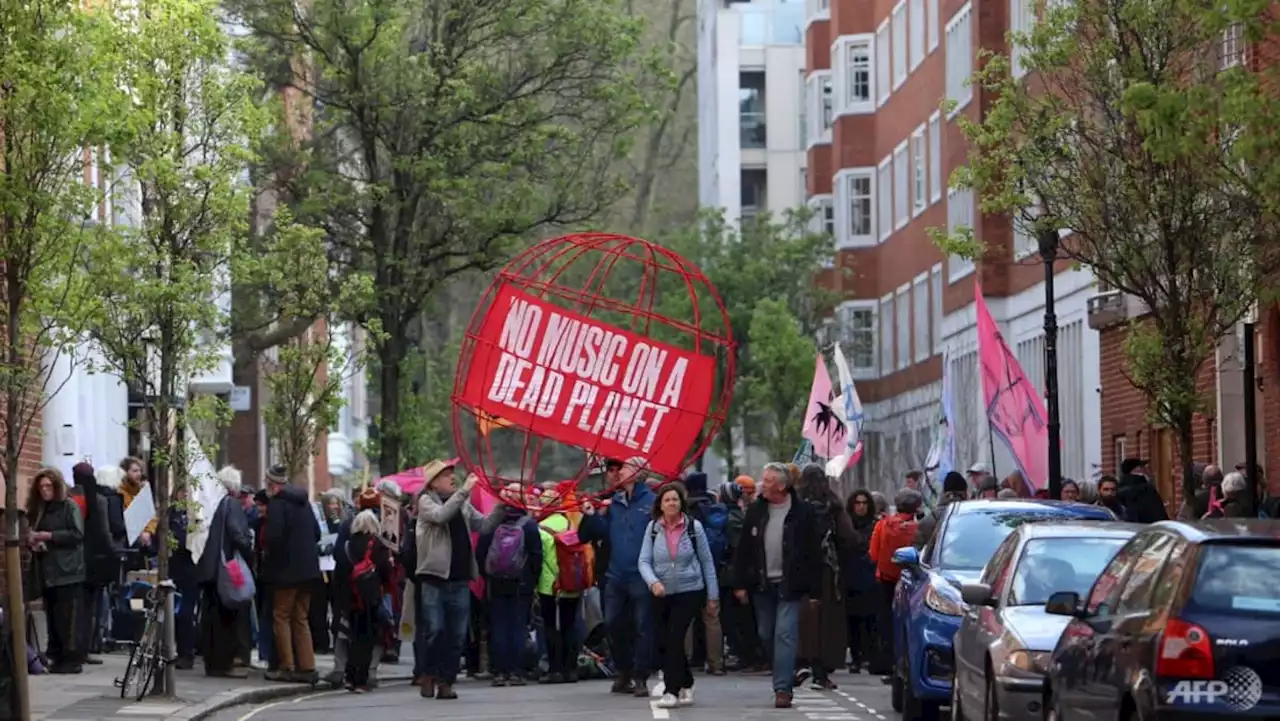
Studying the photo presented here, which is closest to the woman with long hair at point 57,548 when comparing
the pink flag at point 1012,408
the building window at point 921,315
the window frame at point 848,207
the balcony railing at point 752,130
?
the pink flag at point 1012,408

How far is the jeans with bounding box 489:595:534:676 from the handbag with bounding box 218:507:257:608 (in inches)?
93.1

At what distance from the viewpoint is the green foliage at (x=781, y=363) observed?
72062 mm

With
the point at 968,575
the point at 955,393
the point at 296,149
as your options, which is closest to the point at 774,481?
the point at 968,575

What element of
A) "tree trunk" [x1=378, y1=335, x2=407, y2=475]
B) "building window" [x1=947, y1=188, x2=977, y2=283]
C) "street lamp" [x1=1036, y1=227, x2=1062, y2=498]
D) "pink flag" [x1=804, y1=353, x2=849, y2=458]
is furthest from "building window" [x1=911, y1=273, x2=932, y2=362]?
"street lamp" [x1=1036, y1=227, x2=1062, y2=498]

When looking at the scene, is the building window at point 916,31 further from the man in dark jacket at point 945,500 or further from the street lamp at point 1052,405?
the man in dark jacket at point 945,500

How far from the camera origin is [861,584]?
28.8 metres

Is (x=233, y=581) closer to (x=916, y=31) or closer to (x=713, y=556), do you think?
(x=713, y=556)

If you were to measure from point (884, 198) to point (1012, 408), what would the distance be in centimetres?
3481

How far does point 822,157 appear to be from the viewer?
77000 mm

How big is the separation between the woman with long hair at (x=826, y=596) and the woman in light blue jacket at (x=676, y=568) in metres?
2.35

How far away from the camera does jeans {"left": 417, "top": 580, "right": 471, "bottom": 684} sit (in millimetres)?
26219

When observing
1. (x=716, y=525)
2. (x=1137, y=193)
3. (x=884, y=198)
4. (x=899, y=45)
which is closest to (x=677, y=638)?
(x=716, y=525)

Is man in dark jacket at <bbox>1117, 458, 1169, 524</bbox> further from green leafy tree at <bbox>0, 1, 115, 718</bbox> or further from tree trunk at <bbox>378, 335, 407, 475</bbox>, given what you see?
tree trunk at <bbox>378, 335, 407, 475</bbox>

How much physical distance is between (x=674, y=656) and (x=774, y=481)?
1.67 metres
